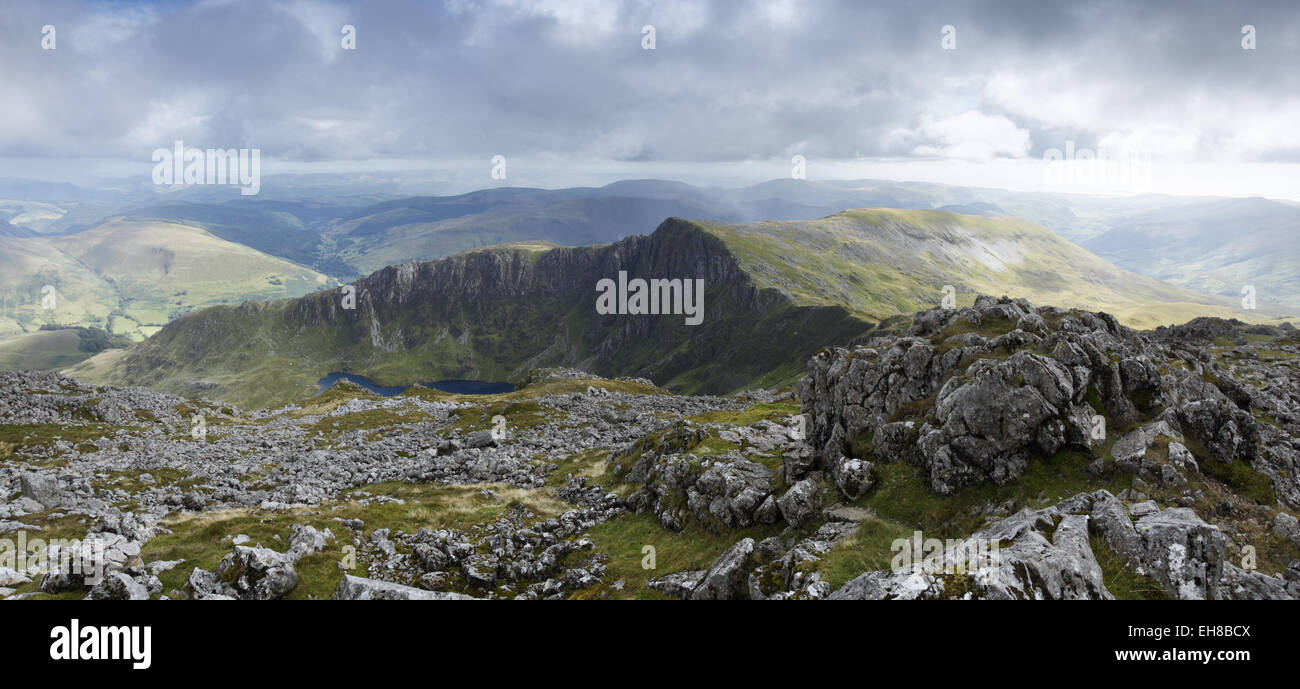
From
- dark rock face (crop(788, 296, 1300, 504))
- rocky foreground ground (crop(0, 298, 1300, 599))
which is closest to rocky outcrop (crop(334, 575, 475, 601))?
rocky foreground ground (crop(0, 298, 1300, 599))

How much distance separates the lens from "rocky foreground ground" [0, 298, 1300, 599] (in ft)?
59.1

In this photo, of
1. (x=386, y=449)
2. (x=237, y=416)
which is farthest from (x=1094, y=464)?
(x=237, y=416)

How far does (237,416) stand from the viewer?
308 ft

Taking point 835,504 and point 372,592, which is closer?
point 372,592

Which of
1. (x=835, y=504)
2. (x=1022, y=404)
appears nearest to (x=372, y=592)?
(x=835, y=504)

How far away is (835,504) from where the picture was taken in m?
28.4

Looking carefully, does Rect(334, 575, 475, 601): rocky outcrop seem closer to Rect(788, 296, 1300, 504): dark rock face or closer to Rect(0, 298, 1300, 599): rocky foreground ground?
Rect(0, 298, 1300, 599): rocky foreground ground

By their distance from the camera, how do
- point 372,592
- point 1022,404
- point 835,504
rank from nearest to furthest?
point 372,592 < point 1022,404 < point 835,504

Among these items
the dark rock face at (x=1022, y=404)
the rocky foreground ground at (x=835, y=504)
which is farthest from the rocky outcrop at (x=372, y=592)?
the dark rock face at (x=1022, y=404)

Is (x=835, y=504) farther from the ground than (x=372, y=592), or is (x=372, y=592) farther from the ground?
(x=835, y=504)

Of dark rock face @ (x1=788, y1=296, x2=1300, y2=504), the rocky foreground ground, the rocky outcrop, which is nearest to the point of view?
the rocky foreground ground

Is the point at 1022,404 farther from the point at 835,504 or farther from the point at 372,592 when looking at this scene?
the point at 372,592
